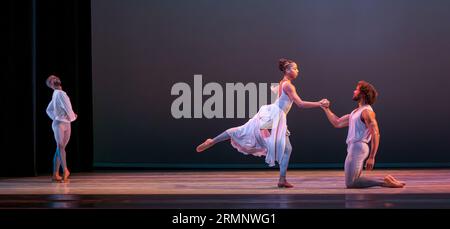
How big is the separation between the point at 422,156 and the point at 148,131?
4.13 metres

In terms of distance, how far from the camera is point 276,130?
6.65 metres

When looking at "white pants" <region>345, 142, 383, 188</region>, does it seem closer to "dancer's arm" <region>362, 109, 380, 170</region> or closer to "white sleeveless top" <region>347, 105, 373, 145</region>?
"white sleeveless top" <region>347, 105, 373, 145</region>

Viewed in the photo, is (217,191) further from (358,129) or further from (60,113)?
(60,113)

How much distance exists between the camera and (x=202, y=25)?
9.77 metres

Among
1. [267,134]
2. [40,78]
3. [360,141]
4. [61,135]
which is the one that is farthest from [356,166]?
[40,78]

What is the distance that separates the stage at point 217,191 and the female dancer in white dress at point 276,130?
37 centimetres

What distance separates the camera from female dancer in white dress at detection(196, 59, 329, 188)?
6613 mm

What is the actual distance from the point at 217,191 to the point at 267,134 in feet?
2.97

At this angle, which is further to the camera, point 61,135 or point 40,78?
point 40,78

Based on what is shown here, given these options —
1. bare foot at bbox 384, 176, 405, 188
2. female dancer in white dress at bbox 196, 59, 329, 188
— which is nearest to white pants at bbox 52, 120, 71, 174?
female dancer in white dress at bbox 196, 59, 329, 188

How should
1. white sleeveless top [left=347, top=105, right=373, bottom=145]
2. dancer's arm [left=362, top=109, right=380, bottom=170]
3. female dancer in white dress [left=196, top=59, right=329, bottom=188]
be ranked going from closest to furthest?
dancer's arm [left=362, top=109, right=380, bottom=170] < white sleeveless top [left=347, top=105, right=373, bottom=145] < female dancer in white dress [left=196, top=59, right=329, bottom=188]

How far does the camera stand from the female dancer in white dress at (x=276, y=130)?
21.7ft

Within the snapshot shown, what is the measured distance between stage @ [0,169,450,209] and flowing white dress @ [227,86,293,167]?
399mm

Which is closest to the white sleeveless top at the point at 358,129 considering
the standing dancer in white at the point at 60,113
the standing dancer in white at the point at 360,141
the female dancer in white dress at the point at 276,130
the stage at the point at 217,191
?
the standing dancer in white at the point at 360,141
